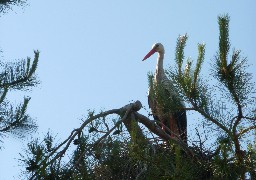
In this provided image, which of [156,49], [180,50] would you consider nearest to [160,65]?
[156,49]

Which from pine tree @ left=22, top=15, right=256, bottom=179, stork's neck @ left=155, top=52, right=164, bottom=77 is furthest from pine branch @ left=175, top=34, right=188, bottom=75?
stork's neck @ left=155, top=52, right=164, bottom=77

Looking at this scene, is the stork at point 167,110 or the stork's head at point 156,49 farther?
the stork's head at point 156,49

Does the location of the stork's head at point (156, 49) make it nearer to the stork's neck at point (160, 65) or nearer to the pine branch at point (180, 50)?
the stork's neck at point (160, 65)

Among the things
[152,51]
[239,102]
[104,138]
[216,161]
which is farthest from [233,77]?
[152,51]

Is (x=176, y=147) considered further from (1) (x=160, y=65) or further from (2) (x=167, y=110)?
(1) (x=160, y=65)

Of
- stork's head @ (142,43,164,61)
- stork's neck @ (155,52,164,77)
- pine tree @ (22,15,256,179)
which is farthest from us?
stork's head @ (142,43,164,61)

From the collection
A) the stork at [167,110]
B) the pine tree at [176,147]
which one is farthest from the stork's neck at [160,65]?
the pine tree at [176,147]

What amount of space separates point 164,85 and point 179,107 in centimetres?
18

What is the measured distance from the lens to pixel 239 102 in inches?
134

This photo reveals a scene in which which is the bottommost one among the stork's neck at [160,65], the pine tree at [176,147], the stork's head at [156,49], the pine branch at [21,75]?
the pine tree at [176,147]

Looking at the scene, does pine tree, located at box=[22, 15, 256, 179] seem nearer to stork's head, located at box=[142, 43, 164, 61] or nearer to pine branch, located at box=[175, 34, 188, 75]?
pine branch, located at box=[175, 34, 188, 75]

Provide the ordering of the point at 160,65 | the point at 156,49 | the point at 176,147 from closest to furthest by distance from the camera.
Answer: the point at 176,147, the point at 160,65, the point at 156,49

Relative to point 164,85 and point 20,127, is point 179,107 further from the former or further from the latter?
point 20,127

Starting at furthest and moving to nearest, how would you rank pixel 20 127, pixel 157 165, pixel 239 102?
pixel 20 127 → pixel 239 102 → pixel 157 165
